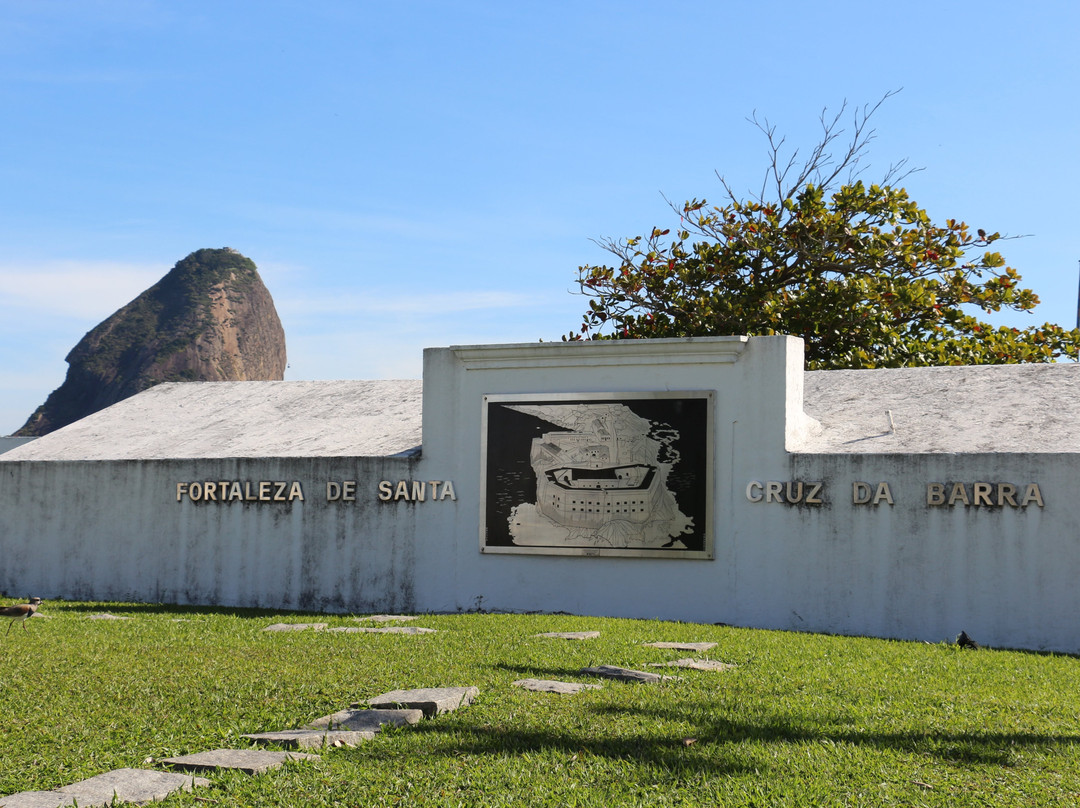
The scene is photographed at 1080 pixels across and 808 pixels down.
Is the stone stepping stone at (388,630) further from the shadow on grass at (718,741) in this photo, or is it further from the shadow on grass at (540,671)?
the shadow on grass at (718,741)

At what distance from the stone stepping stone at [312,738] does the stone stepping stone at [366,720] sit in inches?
4.6

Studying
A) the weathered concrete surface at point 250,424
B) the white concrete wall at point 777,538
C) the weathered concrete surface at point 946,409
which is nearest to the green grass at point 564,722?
the white concrete wall at point 777,538

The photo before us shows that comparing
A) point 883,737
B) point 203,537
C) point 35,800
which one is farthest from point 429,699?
point 203,537

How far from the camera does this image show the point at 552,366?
49.4 feet

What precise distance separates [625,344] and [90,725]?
922cm

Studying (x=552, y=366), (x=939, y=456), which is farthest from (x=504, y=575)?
(x=939, y=456)

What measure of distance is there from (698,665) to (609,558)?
17.9 feet

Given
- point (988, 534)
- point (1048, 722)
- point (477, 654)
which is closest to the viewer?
point (1048, 722)

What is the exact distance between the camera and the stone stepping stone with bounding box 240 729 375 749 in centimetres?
611

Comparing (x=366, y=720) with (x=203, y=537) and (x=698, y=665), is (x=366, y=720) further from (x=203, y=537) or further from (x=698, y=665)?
(x=203, y=537)

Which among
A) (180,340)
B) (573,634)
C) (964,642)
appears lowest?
(964,642)

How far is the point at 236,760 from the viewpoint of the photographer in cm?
573

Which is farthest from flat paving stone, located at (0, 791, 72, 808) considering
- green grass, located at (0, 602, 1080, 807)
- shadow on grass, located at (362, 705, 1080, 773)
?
shadow on grass, located at (362, 705, 1080, 773)

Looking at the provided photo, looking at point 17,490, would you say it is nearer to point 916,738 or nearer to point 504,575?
point 504,575
